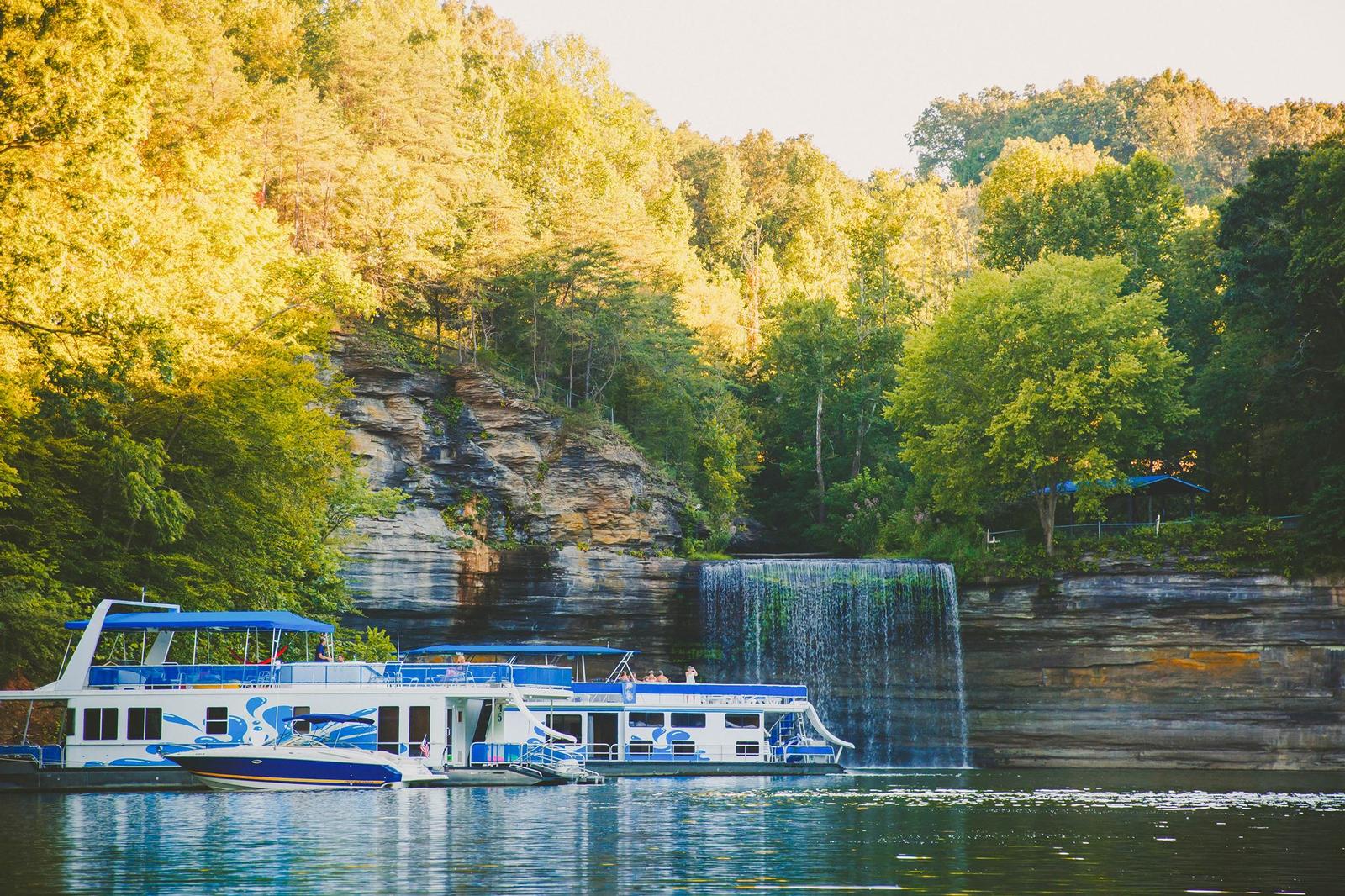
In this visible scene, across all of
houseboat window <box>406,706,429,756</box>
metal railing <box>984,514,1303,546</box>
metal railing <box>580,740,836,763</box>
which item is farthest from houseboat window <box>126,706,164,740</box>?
metal railing <box>984,514,1303,546</box>

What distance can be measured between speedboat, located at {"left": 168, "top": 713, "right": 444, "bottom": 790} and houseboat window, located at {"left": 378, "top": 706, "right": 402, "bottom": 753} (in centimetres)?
192

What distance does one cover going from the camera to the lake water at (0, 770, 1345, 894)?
672 inches

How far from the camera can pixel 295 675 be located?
3647 centimetres

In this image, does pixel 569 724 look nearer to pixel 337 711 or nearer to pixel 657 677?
pixel 657 677

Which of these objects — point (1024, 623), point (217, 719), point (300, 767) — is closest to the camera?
point (300, 767)

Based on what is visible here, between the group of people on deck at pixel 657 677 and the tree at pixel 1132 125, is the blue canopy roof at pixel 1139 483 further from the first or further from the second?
the tree at pixel 1132 125

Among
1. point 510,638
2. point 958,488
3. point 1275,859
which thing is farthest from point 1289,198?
point 1275,859

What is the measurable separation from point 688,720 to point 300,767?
46.1ft

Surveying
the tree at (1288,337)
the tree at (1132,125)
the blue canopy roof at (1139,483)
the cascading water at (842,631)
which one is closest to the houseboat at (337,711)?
the cascading water at (842,631)

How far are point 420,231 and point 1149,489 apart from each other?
34.2m

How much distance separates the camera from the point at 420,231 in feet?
197

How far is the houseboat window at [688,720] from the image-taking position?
4291 centimetres

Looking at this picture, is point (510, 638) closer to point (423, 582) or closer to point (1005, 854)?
point (423, 582)

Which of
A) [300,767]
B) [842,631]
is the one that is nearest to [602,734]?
[300,767]
